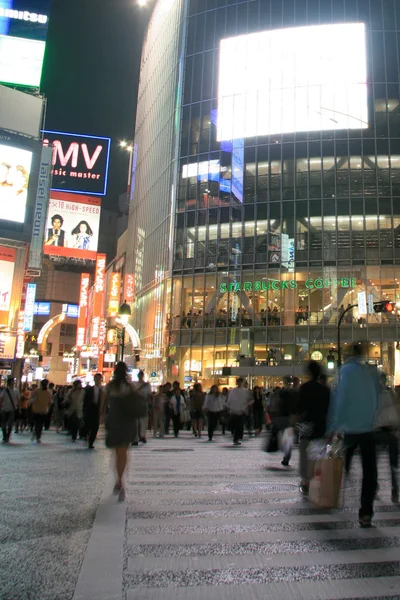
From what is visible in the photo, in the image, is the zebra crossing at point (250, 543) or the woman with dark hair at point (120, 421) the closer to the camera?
the zebra crossing at point (250, 543)

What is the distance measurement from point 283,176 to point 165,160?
43.6 feet

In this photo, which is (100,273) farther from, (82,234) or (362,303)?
(362,303)

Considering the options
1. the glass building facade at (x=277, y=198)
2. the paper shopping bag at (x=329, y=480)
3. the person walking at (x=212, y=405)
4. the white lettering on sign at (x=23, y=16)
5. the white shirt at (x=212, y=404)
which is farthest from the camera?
the glass building facade at (x=277, y=198)

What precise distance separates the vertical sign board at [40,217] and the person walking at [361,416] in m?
27.1

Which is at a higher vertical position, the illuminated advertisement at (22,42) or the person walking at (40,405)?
the illuminated advertisement at (22,42)

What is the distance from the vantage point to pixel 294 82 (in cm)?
4478

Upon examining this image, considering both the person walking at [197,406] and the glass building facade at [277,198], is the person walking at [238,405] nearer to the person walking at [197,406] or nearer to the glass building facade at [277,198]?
the person walking at [197,406]

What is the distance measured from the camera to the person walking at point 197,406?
17.8m

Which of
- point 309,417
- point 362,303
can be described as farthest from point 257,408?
point 362,303

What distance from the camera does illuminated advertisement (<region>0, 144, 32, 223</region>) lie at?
29.0m

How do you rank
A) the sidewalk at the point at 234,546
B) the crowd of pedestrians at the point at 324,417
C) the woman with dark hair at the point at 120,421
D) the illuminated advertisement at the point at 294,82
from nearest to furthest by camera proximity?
the sidewalk at the point at 234,546, the crowd of pedestrians at the point at 324,417, the woman with dark hair at the point at 120,421, the illuminated advertisement at the point at 294,82

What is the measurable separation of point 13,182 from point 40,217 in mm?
2410

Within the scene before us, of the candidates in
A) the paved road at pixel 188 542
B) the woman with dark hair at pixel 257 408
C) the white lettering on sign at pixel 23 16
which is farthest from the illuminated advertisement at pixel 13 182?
the paved road at pixel 188 542

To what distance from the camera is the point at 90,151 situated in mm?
35906
